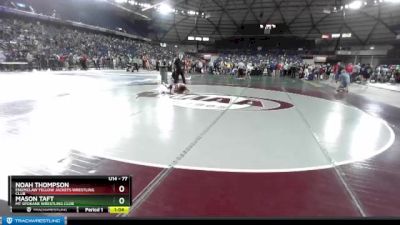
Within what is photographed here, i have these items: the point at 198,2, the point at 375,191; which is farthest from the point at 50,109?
the point at 198,2

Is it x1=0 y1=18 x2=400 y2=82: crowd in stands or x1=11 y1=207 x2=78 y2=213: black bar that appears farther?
x1=0 y1=18 x2=400 y2=82: crowd in stands

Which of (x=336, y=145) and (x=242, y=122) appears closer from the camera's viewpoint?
(x=336, y=145)

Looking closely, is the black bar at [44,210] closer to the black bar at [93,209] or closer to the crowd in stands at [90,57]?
the black bar at [93,209]

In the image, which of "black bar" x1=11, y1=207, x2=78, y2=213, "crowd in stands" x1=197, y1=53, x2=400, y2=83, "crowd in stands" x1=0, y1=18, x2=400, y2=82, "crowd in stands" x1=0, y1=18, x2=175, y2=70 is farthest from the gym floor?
"crowd in stands" x1=0, y1=18, x2=175, y2=70

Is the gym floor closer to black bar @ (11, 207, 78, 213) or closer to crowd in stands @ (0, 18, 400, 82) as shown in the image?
black bar @ (11, 207, 78, 213)

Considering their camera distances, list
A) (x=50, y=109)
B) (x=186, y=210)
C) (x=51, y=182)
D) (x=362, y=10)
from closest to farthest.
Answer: (x=51, y=182) → (x=186, y=210) → (x=50, y=109) → (x=362, y=10)

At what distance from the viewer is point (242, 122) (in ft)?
19.9

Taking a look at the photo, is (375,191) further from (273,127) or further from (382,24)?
(382,24)

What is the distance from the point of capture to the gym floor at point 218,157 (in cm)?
267

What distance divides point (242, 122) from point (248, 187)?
314 cm
